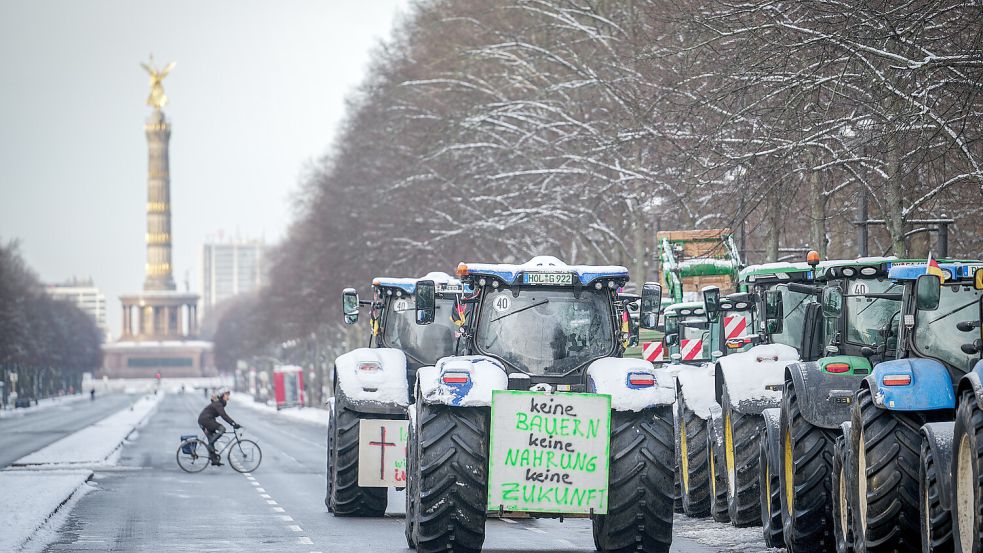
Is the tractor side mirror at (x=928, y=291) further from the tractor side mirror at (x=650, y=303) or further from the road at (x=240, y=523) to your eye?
the road at (x=240, y=523)

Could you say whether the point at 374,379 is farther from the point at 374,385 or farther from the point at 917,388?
the point at 917,388

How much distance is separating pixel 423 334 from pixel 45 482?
8318mm

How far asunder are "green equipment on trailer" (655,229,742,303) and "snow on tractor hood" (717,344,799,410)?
17149 mm

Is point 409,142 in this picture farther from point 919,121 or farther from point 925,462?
point 925,462

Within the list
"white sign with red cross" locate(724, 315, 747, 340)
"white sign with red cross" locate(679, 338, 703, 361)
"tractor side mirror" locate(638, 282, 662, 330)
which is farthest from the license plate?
"white sign with red cross" locate(679, 338, 703, 361)

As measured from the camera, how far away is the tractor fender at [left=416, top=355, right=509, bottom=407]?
47.2ft

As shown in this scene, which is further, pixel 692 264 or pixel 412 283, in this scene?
pixel 692 264

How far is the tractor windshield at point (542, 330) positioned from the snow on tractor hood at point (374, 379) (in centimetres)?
452

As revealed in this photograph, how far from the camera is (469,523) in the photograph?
14.4 metres

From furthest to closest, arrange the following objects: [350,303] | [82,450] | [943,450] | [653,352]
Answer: [82,450] < [653,352] < [350,303] < [943,450]

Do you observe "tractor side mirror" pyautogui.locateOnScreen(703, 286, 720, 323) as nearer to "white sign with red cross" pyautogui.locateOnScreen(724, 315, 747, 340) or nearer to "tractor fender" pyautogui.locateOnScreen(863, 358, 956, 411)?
"white sign with red cross" pyautogui.locateOnScreen(724, 315, 747, 340)

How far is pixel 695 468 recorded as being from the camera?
19.8m

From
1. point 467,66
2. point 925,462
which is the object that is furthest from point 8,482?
point 467,66

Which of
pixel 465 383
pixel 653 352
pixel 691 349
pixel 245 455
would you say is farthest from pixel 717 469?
pixel 245 455
